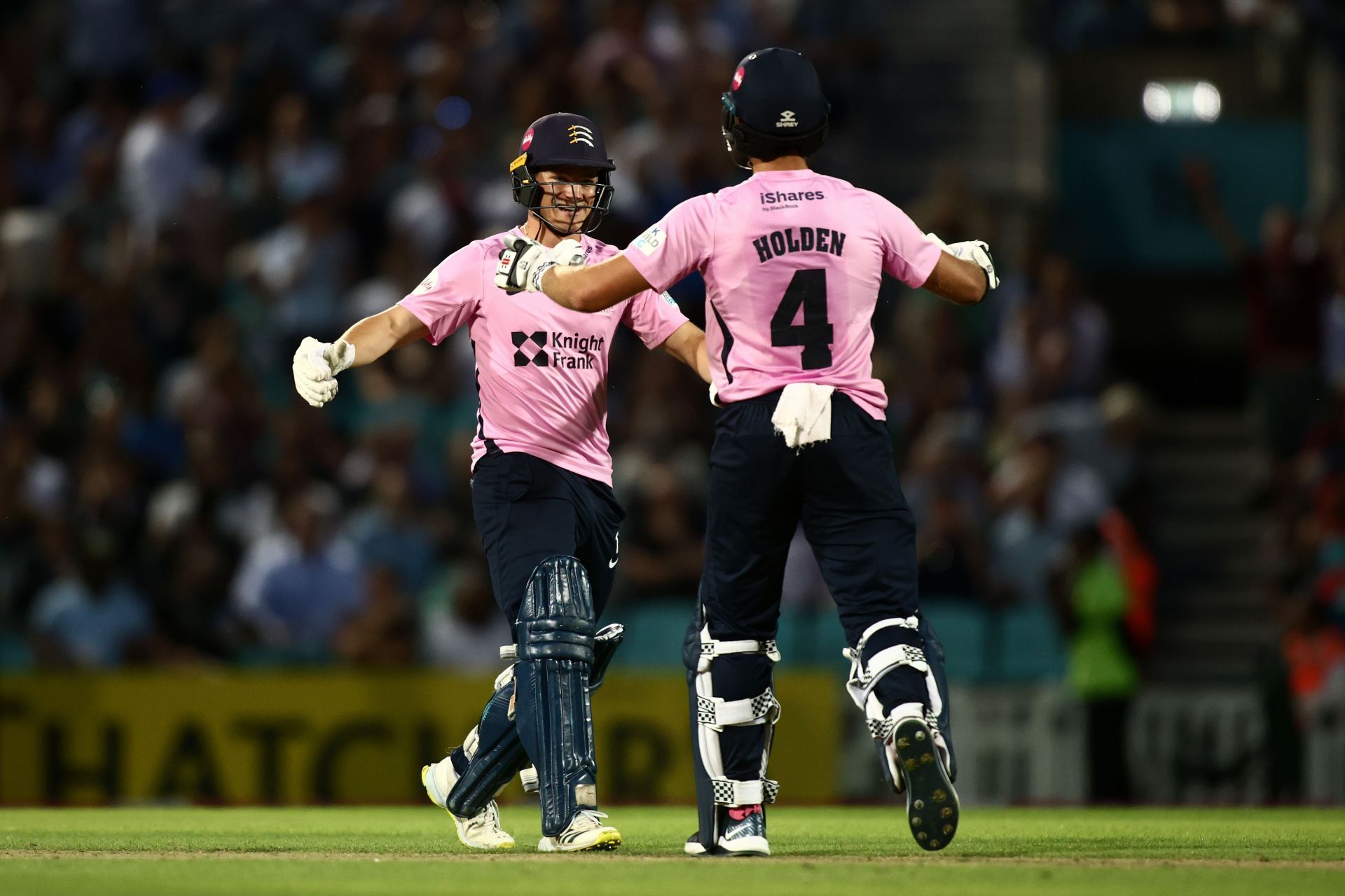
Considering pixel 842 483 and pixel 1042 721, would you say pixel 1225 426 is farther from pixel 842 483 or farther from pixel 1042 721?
pixel 842 483

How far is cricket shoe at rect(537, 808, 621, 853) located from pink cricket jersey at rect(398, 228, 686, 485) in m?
1.23

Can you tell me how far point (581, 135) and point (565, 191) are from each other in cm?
20

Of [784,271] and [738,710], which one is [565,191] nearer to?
[784,271]

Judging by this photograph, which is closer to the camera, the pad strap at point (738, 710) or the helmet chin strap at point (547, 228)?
the pad strap at point (738, 710)

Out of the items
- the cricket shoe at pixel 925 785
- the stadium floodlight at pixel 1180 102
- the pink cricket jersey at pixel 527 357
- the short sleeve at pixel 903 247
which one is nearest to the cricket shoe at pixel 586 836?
the cricket shoe at pixel 925 785

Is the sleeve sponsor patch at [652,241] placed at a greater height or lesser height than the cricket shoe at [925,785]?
greater

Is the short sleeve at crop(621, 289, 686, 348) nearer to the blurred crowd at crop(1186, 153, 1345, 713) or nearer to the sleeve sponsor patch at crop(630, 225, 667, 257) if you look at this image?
the sleeve sponsor patch at crop(630, 225, 667, 257)

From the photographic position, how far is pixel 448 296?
717 centimetres

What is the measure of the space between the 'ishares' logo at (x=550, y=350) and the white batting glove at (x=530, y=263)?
55 cm

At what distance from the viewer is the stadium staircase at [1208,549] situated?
14.5 meters

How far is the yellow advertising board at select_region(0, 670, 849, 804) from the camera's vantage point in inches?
479

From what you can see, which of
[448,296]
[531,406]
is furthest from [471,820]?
[448,296]

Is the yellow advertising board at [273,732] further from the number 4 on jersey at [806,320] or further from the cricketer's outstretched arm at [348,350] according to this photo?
the number 4 on jersey at [806,320]

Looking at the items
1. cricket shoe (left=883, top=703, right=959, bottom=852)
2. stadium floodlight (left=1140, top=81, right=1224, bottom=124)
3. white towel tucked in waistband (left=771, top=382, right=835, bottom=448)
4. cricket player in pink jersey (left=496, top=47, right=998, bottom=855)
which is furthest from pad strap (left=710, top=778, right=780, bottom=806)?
stadium floodlight (left=1140, top=81, right=1224, bottom=124)
